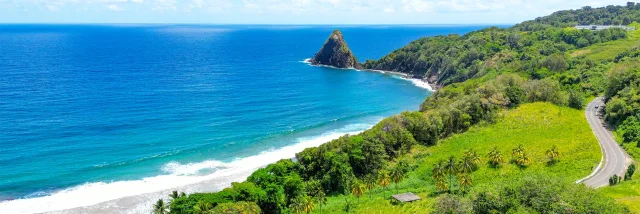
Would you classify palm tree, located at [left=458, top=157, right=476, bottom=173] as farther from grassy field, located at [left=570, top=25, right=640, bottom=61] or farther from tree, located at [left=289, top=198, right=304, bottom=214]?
grassy field, located at [left=570, top=25, right=640, bottom=61]

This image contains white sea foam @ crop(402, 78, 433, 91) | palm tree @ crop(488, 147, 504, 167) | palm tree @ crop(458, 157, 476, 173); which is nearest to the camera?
palm tree @ crop(458, 157, 476, 173)

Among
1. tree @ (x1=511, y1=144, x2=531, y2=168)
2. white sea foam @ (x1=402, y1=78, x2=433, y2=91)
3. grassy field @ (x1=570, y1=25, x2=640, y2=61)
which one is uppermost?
grassy field @ (x1=570, y1=25, x2=640, y2=61)

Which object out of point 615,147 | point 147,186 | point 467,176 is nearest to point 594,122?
point 615,147

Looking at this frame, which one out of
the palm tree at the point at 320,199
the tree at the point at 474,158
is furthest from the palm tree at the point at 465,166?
the palm tree at the point at 320,199

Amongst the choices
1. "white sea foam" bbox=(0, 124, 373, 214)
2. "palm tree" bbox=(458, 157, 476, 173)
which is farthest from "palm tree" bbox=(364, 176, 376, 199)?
"white sea foam" bbox=(0, 124, 373, 214)

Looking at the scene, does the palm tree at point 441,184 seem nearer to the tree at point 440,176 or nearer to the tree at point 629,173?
the tree at point 440,176

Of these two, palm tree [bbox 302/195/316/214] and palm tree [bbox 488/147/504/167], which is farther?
palm tree [bbox 488/147/504/167]

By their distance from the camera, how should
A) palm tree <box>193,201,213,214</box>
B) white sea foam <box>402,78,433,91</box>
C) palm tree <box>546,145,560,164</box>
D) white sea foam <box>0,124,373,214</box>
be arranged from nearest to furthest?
palm tree <box>193,201,213,214</box> < white sea foam <box>0,124,373,214</box> < palm tree <box>546,145,560,164</box> < white sea foam <box>402,78,433,91</box>

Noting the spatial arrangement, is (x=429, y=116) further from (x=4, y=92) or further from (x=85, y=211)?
(x=4, y=92)
